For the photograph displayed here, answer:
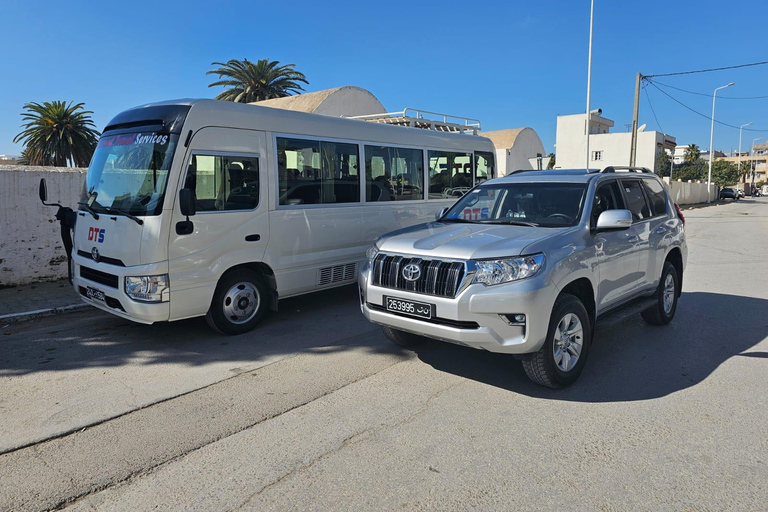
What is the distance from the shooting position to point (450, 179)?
9.64 metres

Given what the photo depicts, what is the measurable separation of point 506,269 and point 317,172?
11.9ft

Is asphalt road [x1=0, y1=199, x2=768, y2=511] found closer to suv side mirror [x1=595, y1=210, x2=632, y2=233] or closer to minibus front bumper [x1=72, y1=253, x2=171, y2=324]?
minibus front bumper [x1=72, y1=253, x2=171, y2=324]

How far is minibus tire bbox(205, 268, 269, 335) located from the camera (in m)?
6.01

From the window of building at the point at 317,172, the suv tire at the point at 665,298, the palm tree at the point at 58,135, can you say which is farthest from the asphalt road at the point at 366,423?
the palm tree at the point at 58,135

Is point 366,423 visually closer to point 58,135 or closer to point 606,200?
point 606,200

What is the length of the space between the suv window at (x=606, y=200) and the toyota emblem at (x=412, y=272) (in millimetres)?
1754

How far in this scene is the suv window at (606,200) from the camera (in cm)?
516

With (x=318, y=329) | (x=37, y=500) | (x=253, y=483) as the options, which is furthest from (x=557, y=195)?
(x=37, y=500)

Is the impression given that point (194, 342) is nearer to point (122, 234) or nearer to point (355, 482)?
point (122, 234)

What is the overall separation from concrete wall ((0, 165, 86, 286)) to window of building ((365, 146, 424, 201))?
466 centimetres

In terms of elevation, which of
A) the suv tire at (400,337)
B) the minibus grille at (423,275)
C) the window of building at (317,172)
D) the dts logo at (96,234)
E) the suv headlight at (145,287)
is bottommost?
the suv tire at (400,337)

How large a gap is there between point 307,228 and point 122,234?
2187 mm

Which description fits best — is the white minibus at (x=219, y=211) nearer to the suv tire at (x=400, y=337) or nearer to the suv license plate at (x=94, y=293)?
the suv license plate at (x=94, y=293)

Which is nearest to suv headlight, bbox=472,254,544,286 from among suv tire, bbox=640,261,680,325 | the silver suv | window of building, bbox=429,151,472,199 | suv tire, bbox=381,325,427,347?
the silver suv
